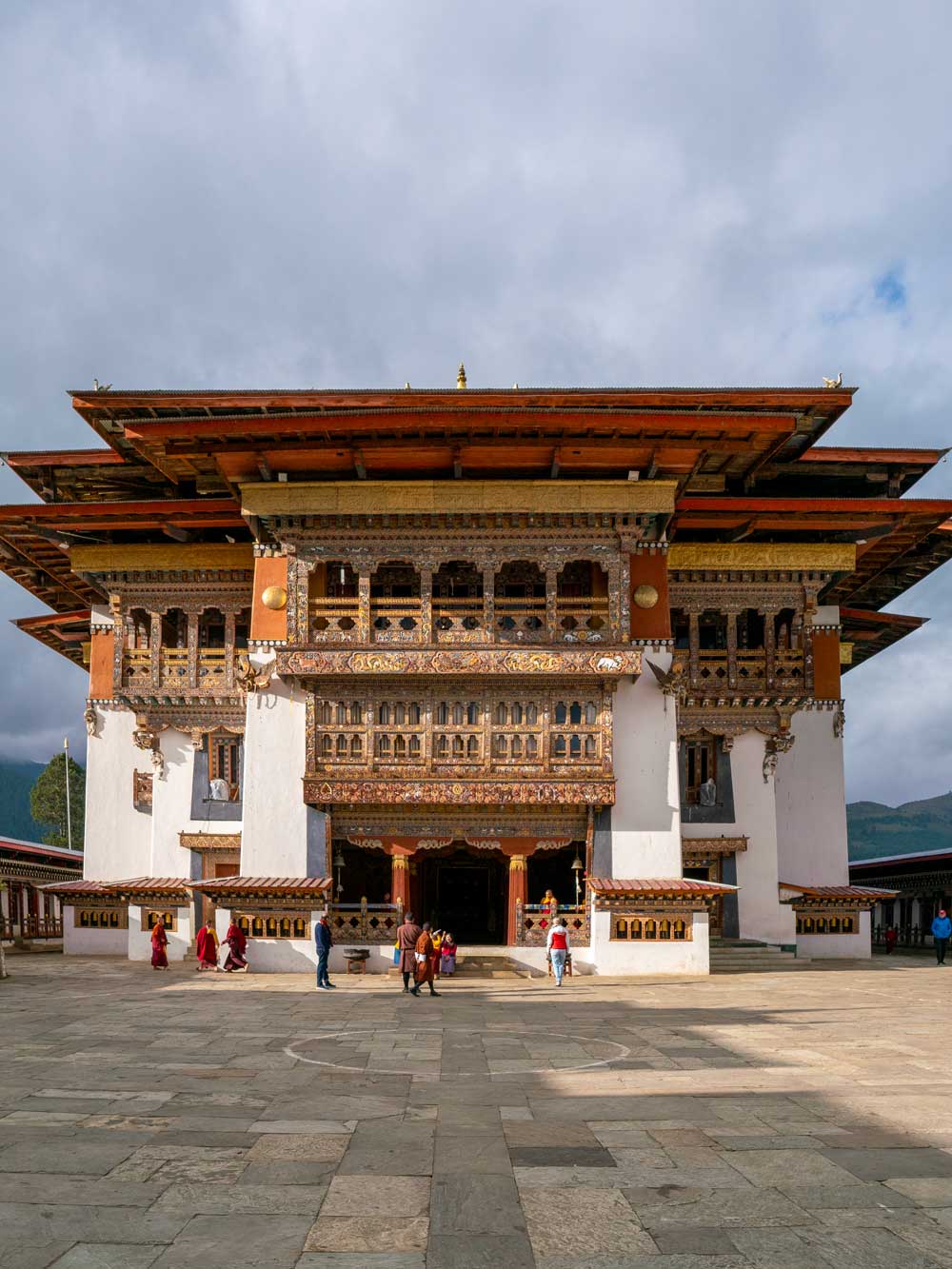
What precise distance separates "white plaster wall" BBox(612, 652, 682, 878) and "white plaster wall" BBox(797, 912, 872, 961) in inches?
214

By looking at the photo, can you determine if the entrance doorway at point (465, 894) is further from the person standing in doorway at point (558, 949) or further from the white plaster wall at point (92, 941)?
the person standing in doorway at point (558, 949)

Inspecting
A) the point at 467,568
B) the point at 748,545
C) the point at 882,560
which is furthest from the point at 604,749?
the point at 882,560

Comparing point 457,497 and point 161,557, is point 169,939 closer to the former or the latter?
point 161,557

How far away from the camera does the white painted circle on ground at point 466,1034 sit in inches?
445

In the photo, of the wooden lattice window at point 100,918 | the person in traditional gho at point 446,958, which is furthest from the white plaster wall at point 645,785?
the wooden lattice window at point 100,918

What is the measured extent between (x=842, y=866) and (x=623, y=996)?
11.7m

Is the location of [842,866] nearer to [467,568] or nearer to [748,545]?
[748,545]

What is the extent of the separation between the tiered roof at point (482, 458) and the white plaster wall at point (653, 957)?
9.30 meters

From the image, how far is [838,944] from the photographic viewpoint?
27.1 m

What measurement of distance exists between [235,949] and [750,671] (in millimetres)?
13642

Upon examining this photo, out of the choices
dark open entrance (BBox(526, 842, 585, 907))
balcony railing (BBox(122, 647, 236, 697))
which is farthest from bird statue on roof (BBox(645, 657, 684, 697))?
balcony railing (BBox(122, 647, 236, 697))

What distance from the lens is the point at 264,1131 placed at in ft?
27.6

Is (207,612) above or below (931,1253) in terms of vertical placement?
above

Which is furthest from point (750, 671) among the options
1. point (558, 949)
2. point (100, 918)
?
point (100, 918)
